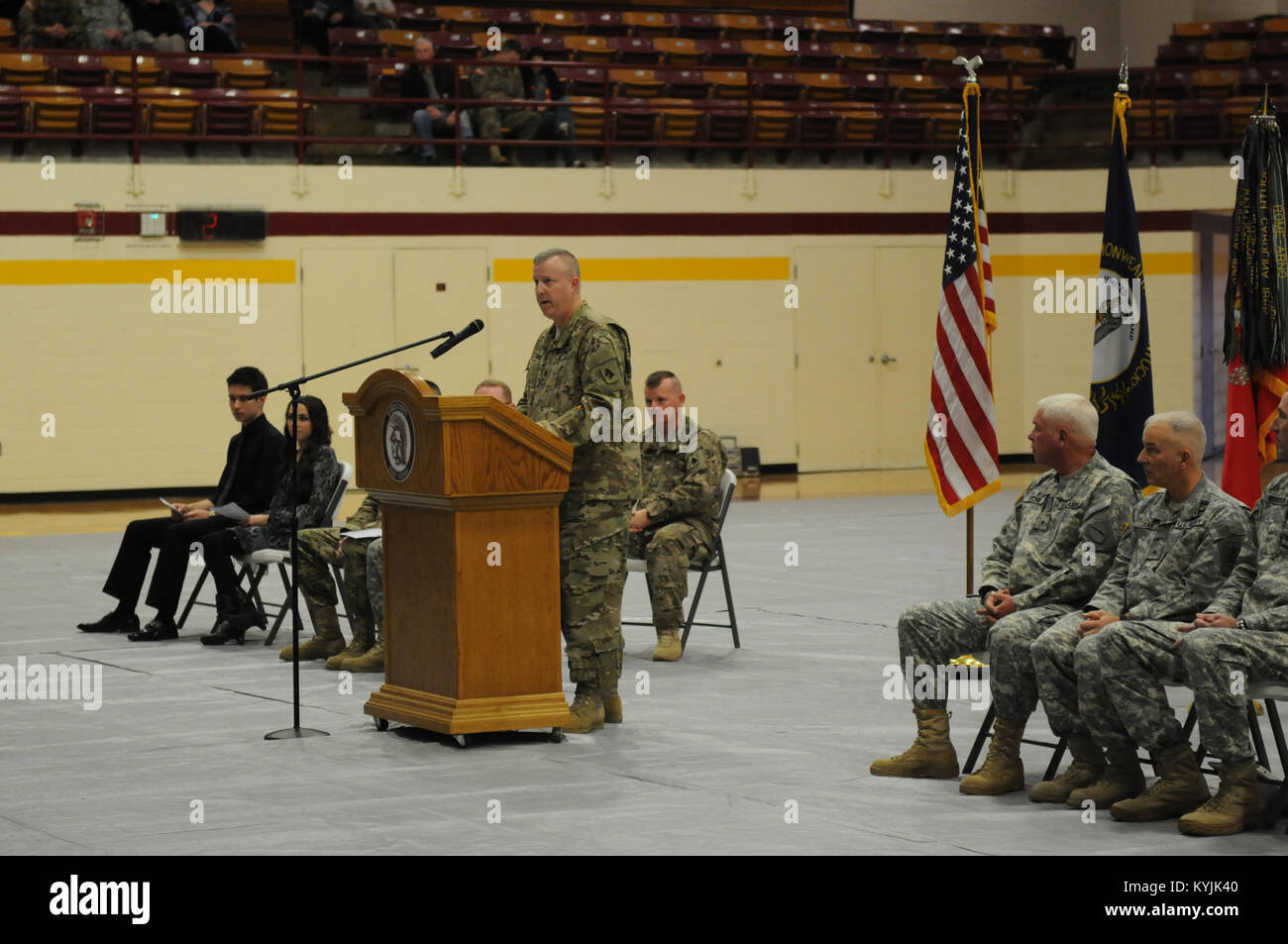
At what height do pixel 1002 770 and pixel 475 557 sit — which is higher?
pixel 475 557

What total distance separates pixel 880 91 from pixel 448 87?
517 centimetres

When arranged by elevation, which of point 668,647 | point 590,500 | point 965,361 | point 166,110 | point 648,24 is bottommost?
point 668,647

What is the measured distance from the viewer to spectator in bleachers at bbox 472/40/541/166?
1784 centimetres

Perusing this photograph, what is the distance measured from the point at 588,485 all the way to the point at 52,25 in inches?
501

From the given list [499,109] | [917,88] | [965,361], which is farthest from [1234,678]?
[917,88]

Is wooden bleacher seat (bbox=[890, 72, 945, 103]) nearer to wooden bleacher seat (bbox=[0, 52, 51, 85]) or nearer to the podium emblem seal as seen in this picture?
wooden bleacher seat (bbox=[0, 52, 51, 85])

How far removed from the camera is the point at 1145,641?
4914 millimetres

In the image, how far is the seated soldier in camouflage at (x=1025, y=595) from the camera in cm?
532

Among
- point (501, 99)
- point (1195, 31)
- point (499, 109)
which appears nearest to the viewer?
point (501, 99)

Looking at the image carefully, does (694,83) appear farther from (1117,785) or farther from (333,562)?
(1117,785)

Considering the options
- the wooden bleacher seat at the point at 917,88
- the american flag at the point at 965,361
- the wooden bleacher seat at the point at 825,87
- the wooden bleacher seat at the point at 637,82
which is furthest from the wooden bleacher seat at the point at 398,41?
the american flag at the point at 965,361

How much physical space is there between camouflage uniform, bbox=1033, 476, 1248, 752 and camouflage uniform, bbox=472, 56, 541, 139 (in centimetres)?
1346

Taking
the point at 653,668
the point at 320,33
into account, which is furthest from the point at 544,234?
the point at 653,668

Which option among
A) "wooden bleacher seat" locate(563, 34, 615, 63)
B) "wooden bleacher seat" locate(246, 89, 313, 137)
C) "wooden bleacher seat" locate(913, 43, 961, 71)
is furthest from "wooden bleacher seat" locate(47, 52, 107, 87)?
"wooden bleacher seat" locate(913, 43, 961, 71)
